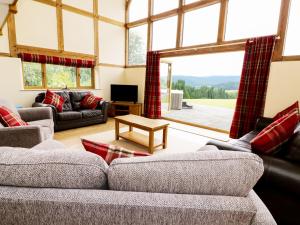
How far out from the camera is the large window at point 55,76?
4.13m

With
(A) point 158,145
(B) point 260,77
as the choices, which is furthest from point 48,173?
(B) point 260,77

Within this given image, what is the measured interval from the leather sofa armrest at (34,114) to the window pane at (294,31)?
4.34 meters

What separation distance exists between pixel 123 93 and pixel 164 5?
8.96ft

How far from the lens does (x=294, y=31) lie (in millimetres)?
2969

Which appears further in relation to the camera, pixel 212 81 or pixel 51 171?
pixel 212 81

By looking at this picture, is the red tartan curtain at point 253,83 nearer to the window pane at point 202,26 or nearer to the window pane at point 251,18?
the window pane at point 251,18

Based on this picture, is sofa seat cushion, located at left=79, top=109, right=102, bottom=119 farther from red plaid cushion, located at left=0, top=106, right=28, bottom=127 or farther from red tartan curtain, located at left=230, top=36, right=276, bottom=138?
red tartan curtain, located at left=230, top=36, right=276, bottom=138

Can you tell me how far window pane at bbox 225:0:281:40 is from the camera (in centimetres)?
316

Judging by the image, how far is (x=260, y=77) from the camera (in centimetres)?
315

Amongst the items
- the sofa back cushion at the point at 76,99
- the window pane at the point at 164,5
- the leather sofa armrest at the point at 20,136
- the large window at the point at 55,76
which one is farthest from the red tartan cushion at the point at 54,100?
the window pane at the point at 164,5

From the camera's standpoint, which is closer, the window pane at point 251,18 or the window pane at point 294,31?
the window pane at point 294,31

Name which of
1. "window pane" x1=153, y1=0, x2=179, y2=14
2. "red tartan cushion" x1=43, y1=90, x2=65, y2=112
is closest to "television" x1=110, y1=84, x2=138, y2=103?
"red tartan cushion" x1=43, y1=90, x2=65, y2=112

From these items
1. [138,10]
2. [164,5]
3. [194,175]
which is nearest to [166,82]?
[164,5]

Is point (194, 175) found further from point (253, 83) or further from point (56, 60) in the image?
point (56, 60)
